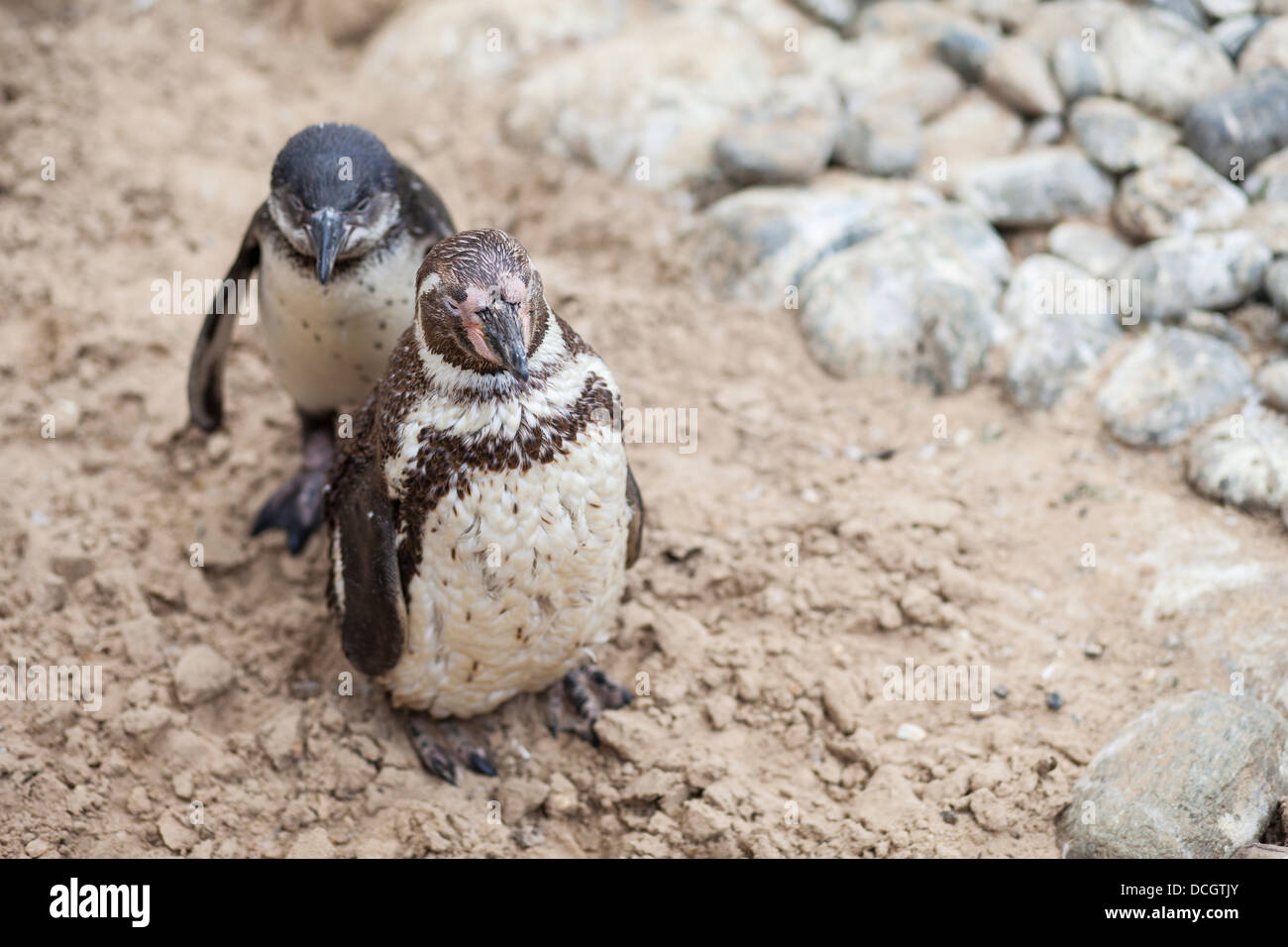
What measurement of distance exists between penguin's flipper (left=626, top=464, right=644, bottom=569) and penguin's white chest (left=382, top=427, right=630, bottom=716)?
11 centimetres

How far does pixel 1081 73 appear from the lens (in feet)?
21.2

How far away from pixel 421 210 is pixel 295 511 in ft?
5.38

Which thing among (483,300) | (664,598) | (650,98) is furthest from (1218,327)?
(483,300)

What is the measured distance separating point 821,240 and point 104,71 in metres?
5.28

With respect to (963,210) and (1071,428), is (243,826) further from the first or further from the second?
(963,210)

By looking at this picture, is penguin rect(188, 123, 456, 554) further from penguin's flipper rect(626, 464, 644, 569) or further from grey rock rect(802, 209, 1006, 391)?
grey rock rect(802, 209, 1006, 391)

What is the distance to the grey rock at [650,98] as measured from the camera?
6.98m

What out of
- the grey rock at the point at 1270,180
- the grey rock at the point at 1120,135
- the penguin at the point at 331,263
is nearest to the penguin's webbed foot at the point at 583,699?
the penguin at the point at 331,263

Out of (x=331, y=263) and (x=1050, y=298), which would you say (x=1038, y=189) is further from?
(x=331, y=263)

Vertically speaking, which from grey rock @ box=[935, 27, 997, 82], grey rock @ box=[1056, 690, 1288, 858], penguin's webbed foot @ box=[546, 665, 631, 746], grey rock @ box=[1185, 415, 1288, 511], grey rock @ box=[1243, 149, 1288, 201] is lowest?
penguin's webbed foot @ box=[546, 665, 631, 746]

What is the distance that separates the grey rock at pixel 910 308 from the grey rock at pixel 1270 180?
1295mm

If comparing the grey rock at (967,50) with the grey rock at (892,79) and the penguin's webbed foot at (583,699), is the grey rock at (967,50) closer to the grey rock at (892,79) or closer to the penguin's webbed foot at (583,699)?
the grey rock at (892,79)

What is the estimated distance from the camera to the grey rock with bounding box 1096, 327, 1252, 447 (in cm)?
514

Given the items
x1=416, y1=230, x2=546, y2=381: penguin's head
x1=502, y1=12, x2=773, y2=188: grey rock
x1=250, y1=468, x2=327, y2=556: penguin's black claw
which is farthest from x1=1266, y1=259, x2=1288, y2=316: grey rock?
x1=250, y1=468, x2=327, y2=556: penguin's black claw
